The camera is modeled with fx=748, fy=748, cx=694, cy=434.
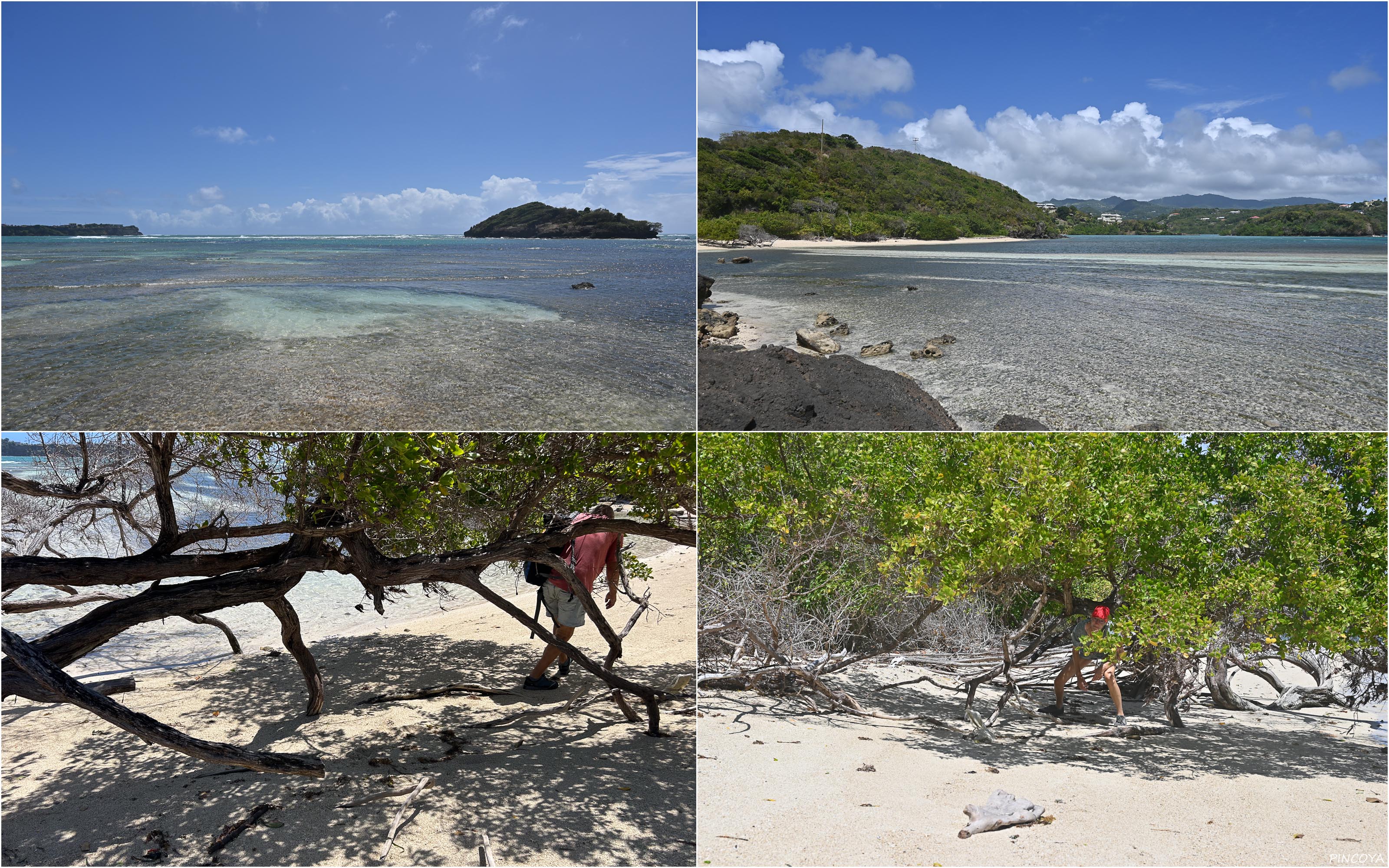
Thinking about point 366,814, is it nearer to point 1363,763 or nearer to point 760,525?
point 760,525

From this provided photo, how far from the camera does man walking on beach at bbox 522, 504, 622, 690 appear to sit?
486 cm

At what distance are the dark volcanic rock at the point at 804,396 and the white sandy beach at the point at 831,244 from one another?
919 mm

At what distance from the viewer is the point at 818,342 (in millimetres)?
5719

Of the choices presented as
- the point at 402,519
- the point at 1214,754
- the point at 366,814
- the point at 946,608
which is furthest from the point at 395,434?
the point at 1214,754

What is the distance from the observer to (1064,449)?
172 inches

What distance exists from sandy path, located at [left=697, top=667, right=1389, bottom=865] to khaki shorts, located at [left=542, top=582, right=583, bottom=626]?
1114 mm

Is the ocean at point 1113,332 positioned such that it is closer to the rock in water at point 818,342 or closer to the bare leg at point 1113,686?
the rock in water at point 818,342

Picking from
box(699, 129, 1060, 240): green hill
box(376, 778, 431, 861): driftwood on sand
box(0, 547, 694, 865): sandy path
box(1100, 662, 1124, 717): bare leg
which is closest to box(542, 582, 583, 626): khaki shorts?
box(0, 547, 694, 865): sandy path

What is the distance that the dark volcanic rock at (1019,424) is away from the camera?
14.8 ft

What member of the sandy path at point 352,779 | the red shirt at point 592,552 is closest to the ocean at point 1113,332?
the red shirt at point 592,552

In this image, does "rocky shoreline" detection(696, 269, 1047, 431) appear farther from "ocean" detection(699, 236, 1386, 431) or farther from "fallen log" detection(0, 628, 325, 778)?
"fallen log" detection(0, 628, 325, 778)

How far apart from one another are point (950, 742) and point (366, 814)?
3631mm

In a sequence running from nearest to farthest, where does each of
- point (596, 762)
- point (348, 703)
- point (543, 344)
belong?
point (596, 762)
point (348, 703)
point (543, 344)

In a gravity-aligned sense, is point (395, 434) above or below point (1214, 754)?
above
